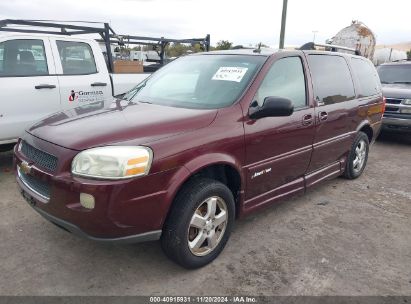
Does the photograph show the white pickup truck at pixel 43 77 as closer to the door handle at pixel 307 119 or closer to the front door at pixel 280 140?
the front door at pixel 280 140

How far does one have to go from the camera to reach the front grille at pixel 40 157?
268 cm

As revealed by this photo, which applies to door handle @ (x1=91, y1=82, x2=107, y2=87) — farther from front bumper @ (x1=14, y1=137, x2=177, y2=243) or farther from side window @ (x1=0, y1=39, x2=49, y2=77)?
front bumper @ (x1=14, y1=137, x2=177, y2=243)

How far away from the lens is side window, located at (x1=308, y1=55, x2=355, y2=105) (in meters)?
4.19

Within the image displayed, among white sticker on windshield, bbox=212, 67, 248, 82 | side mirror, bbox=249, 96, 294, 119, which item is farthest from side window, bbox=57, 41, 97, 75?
side mirror, bbox=249, 96, 294, 119

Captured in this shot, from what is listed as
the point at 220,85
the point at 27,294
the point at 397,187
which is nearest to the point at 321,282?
the point at 220,85

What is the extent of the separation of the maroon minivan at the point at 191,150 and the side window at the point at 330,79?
2cm

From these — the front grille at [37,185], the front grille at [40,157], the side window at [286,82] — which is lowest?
the front grille at [37,185]

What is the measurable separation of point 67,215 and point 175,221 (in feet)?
2.46

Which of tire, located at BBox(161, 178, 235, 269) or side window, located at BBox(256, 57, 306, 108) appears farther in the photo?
side window, located at BBox(256, 57, 306, 108)

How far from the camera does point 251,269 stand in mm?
3100

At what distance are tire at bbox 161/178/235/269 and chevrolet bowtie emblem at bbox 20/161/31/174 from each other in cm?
112

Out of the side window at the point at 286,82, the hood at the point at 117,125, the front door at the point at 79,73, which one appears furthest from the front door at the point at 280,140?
the front door at the point at 79,73

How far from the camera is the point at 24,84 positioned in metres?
5.00

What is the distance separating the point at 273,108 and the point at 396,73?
7.46 meters
